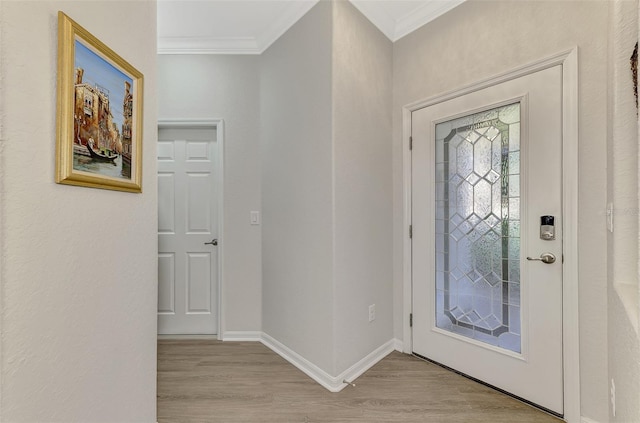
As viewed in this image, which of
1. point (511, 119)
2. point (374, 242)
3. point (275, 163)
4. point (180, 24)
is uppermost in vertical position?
point (180, 24)

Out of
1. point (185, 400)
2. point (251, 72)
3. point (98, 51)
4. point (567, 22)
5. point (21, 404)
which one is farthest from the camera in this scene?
point (251, 72)

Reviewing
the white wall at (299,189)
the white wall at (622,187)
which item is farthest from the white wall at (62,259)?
the white wall at (622,187)

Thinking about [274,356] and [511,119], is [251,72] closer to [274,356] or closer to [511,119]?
[511,119]

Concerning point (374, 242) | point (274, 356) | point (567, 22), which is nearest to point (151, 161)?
point (374, 242)

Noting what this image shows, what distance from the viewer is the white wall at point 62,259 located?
804 mm

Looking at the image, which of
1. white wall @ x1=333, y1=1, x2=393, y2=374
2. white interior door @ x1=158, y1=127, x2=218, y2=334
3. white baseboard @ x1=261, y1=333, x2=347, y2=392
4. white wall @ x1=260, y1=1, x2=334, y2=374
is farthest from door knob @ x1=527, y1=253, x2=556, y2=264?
white interior door @ x1=158, y1=127, x2=218, y2=334

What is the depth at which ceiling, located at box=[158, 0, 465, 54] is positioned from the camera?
Result: 6.81 ft

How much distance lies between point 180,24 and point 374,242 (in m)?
2.40

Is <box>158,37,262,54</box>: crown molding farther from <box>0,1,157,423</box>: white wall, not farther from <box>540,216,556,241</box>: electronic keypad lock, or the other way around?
<box>540,216,556,241</box>: electronic keypad lock

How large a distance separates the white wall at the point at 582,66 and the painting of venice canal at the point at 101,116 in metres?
1.97

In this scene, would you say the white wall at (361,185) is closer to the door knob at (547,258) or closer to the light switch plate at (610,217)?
the door knob at (547,258)

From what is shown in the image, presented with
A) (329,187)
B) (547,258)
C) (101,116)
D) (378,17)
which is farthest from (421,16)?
(101,116)

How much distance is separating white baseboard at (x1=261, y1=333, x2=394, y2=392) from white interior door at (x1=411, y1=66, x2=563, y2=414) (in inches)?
12.8

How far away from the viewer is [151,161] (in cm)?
140
